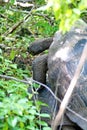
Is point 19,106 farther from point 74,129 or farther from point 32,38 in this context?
point 32,38

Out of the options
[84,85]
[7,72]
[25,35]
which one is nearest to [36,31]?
[25,35]

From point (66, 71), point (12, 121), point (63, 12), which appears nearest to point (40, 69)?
point (66, 71)

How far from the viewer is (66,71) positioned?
10.8 feet

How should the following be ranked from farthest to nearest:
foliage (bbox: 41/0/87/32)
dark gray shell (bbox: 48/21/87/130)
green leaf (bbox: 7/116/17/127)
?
dark gray shell (bbox: 48/21/87/130)
green leaf (bbox: 7/116/17/127)
foliage (bbox: 41/0/87/32)

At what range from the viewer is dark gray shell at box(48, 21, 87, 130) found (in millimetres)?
3141

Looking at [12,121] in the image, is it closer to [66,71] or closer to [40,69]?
[66,71]

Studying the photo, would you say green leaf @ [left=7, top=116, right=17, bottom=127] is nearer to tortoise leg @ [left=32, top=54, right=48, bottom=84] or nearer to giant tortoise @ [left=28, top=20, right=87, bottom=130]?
giant tortoise @ [left=28, top=20, right=87, bottom=130]

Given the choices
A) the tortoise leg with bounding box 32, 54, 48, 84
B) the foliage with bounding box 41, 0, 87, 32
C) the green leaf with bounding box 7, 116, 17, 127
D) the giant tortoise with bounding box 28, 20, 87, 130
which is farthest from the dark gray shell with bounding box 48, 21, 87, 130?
the foliage with bounding box 41, 0, 87, 32

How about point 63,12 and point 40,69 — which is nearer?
point 63,12

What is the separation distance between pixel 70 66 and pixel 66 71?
0.21 feet

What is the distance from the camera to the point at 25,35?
5324mm

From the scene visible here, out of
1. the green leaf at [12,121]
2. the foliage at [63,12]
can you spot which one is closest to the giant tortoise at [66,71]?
the green leaf at [12,121]

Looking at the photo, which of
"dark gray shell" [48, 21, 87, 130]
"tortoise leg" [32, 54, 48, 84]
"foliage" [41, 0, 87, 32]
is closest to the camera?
"foliage" [41, 0, 87, 32]

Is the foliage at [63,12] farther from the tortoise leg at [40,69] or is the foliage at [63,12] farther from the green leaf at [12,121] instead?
the tortoise leg at [40,69]
